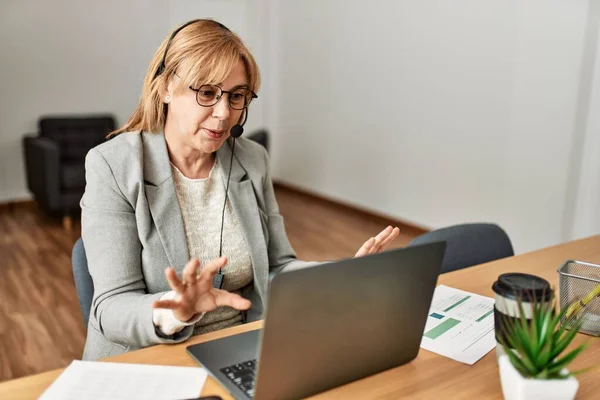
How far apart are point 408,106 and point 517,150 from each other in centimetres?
109

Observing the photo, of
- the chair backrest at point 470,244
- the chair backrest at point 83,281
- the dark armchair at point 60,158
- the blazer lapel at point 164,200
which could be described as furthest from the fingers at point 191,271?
the dark armchair at point 60,158

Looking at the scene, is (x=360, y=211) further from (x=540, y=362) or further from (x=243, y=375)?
(x=540, y=362)

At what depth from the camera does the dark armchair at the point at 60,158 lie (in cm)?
494

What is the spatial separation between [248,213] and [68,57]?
188 inches

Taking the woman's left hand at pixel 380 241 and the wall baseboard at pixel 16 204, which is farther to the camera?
the wall baseboard at pixel 16 204

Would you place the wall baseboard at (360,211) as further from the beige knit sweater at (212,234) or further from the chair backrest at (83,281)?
the chair backrest at (83,281)

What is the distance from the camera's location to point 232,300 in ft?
3.78

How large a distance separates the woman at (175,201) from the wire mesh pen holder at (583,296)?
41 cm

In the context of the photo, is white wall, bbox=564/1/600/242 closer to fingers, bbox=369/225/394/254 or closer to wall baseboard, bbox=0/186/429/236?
wall baseboard, bbox=0/186/429/236

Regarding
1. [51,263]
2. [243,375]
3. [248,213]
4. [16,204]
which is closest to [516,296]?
[243,375]

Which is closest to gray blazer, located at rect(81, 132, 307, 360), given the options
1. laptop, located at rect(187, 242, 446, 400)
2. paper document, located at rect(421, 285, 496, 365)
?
laptop, located at rect(187, 242, 446, 400)

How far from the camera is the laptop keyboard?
1071 mm

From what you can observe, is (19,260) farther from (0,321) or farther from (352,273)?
(352,273)

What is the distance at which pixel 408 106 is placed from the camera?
4.96 meters
